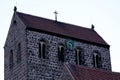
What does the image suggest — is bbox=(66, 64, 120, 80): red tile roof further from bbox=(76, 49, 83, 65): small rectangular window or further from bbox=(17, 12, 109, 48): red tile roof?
bbox=(17, 12, 109, 48): red tile roof

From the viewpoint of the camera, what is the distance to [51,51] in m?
54.1

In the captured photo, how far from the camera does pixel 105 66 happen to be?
2249 inches

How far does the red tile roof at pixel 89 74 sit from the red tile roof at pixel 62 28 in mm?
5820

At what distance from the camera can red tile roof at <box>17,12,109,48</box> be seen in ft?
180

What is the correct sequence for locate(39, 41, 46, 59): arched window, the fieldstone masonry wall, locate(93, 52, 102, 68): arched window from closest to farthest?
the fieldstone masonry wall
locate(39, 41, 46, 59): arched window
locate(93, 52, 102, 68): arched window

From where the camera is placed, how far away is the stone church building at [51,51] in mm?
52062

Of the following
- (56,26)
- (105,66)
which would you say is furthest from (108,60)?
(56,26)

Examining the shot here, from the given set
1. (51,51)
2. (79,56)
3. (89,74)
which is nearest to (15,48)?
(51,51)

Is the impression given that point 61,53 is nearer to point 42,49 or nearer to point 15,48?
point 42,49

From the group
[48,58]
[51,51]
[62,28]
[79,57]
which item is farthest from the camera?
[62,28]

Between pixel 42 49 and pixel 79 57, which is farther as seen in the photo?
pixel 79 57

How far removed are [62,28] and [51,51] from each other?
378cm

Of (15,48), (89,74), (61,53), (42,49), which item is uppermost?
(15,48)

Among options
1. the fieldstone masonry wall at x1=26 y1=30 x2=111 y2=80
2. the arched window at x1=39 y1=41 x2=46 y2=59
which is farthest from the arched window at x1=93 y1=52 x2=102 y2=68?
the arched window at x1=39 y1=41 x2=46 y2=59
